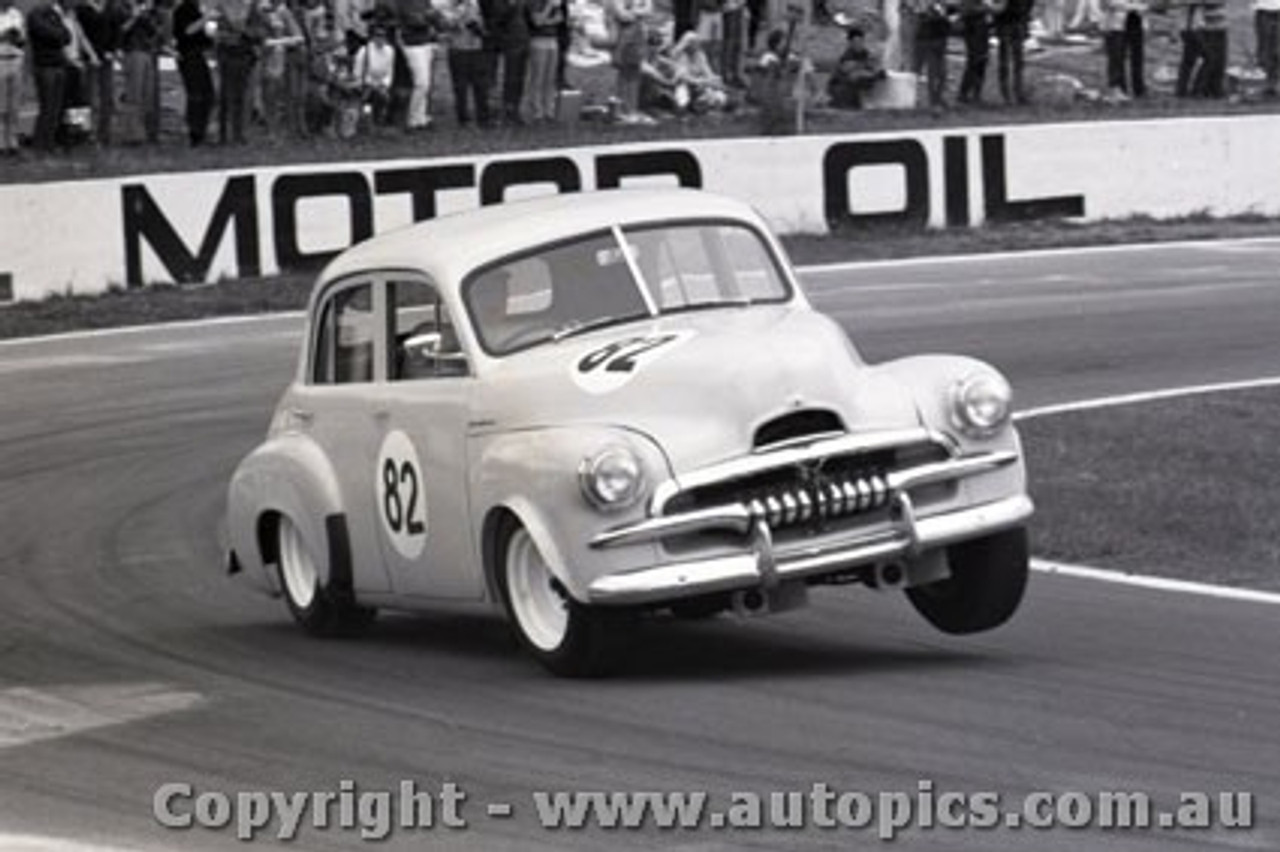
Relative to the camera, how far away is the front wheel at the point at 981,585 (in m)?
10.8

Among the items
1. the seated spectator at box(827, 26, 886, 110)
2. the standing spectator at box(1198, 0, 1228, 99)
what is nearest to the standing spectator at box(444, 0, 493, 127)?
the seated spectator at box(827, 26, 886, 110)

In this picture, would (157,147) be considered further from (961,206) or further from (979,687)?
(979,687)

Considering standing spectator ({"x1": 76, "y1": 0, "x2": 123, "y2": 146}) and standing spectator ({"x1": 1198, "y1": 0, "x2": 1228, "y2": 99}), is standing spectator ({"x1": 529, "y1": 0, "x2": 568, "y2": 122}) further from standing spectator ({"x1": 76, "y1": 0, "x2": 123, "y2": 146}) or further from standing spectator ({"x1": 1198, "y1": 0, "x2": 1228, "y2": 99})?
standing spectator ({"x1": 1198, "y1": 0, "x2": 1228, "y2": 99})

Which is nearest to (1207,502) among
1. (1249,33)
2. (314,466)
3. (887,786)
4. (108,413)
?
(314,466)

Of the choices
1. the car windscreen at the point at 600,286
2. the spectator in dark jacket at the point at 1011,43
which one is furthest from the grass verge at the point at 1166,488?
the spectator in dark jacket at the point at 1011,43

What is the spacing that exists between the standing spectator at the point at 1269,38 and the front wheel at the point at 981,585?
24.7 m

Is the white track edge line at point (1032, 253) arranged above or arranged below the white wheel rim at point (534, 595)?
below

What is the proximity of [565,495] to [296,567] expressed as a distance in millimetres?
2541

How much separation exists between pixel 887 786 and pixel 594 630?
6.80 ft

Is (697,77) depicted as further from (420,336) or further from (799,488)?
(799,488)

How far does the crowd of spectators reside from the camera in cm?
2859

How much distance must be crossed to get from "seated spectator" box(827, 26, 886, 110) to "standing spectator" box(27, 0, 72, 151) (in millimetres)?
8913

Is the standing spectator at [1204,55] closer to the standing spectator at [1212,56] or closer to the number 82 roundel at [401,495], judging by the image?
the standing spectator at [1212,56]

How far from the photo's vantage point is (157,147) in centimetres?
2866
